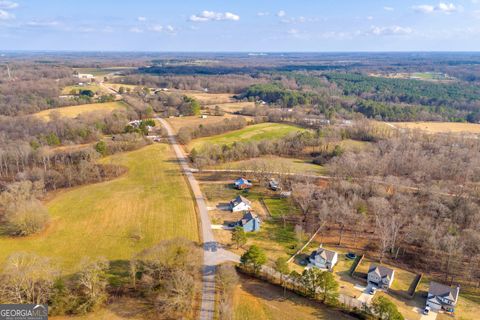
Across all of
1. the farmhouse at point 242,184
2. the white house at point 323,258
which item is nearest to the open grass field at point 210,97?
the farmhouse at point 242,184

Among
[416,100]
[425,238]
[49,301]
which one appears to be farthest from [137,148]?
[416,100]

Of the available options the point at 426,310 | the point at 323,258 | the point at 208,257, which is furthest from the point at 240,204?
the point at 426,310

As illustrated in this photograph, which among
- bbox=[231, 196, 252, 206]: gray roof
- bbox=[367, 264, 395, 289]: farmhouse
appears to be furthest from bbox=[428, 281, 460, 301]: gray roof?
bbox=[231, 196, 252, 206]: gray roof

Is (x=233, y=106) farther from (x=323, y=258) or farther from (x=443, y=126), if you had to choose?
(x=323, y=258)

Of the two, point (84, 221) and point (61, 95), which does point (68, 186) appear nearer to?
point (84, 221)

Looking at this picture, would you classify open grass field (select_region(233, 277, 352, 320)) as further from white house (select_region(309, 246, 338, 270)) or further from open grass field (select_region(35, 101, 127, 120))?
open grass field (select_region(35, 101, 127, 120))

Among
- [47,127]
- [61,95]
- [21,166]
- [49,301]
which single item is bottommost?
[49,301]

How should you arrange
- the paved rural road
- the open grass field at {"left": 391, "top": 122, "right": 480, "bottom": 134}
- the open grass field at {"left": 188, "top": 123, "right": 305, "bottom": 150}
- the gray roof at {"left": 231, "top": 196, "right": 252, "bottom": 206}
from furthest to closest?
1. the open grass field at {"left": 391, "top": 122, "right": 480, "bottom": 134}
2. the open grass field at {"left": 188, "top": 123, "right": 305, "bottom": 150}
3. the gray roof at {"left": 231, "top": 196, "right": 252, "bottom": 206}
4. the paved rural road

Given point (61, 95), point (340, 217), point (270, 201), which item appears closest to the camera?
point (340, 217)
